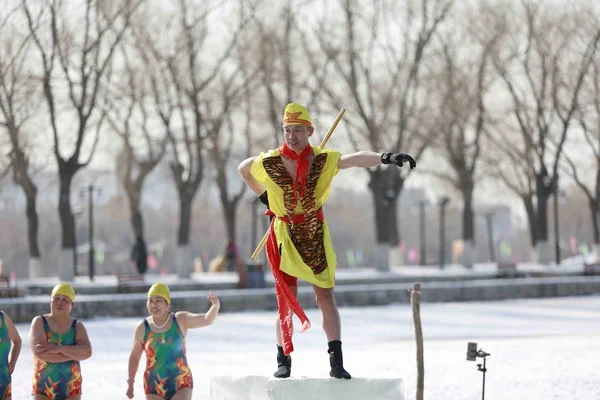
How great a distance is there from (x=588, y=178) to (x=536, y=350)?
39.1 metres

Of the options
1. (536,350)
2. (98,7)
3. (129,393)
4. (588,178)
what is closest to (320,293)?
(129,393)

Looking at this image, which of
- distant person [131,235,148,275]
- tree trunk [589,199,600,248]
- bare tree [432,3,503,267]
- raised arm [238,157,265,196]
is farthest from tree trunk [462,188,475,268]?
raised arm [238,157,265,196]

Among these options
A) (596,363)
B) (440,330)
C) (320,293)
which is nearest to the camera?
(320,293)

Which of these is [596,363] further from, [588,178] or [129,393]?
[588,178]

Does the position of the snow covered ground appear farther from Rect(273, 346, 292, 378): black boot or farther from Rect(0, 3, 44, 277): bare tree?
Rect(0, 3, 44, 277): bare tree

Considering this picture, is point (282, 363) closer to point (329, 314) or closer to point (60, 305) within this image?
point (329, 314)

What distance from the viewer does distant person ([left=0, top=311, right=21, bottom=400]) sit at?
8164mm

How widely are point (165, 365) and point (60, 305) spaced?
2.63 ft

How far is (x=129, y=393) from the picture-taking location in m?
8.20

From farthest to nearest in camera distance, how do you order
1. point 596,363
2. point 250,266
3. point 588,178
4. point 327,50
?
point 588,178
point 327,50
point 250,266
point 596,363

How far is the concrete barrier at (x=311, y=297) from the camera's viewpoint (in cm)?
2314

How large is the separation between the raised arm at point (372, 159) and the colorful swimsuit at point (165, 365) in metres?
1.63

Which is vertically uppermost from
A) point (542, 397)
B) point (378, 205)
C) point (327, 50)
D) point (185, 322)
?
point (327, 50)

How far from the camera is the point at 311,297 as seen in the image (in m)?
24.9
